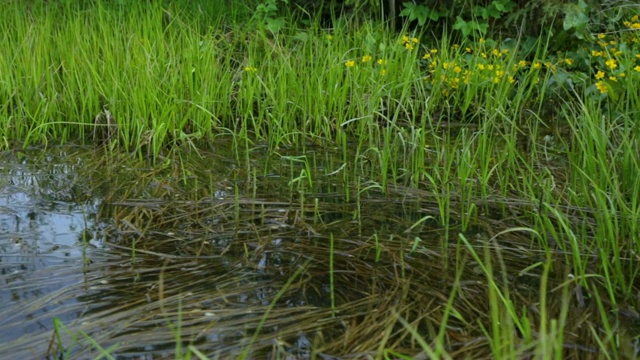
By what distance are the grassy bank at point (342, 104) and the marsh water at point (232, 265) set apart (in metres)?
0.09

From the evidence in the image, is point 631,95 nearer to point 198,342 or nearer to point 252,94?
point 252,94

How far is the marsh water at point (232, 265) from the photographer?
2041 millimetres

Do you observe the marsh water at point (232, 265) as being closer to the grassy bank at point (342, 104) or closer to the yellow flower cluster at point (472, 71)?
the grassy bank at point (342, 104)

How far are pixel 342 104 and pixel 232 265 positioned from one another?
197cm

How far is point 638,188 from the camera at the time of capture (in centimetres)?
252

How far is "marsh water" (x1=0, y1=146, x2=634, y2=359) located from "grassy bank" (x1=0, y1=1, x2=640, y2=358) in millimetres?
88

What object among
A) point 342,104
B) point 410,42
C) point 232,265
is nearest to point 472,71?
point 410,42

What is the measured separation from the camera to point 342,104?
14.3 feet

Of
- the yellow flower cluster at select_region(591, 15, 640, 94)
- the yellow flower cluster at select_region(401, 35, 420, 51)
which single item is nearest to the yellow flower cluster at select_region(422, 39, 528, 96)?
the yellow flower cluster at select_region(401, 35, 420, 51)

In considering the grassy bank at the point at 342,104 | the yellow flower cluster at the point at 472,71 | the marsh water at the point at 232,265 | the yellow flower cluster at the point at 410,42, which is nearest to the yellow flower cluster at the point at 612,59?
the grassy bank at the point at 342,104

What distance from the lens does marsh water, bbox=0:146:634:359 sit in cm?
204

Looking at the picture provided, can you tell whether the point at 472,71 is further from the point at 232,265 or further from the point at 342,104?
the point at 232,265

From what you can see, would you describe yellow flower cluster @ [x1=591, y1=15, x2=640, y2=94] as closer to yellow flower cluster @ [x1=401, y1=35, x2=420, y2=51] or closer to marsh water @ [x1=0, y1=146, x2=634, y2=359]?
yellow flower cluster @ [x1=401, y1=35, x2=420, y2=51]

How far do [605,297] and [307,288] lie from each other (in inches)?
34.1
